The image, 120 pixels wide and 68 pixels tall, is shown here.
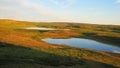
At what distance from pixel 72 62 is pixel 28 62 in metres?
6.02

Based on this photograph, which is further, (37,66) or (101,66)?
(101,66)

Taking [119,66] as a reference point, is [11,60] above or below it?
above

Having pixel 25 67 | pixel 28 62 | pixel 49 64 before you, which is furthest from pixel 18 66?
pixel 49 64

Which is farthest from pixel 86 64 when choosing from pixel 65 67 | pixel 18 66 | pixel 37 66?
pixel 18 66

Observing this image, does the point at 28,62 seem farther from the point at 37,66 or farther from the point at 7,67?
the point at 7,67

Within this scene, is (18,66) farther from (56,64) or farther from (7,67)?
(56,64)

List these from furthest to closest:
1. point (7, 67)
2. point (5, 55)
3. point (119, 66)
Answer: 1. point (119, 66)
2. point (5, 55)
3. point (7, 67)

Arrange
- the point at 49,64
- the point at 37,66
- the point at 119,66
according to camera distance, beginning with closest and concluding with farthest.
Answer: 1. the point at 37,66
2. the point at 49,64
3. the point at 119,66

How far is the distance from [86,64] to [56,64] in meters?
4.20

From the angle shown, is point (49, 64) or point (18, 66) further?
point (49, 64)

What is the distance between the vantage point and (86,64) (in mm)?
27906

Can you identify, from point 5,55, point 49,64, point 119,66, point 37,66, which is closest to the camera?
point 37,66

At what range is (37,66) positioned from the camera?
2395 centimetres

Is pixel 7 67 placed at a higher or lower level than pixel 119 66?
higher
